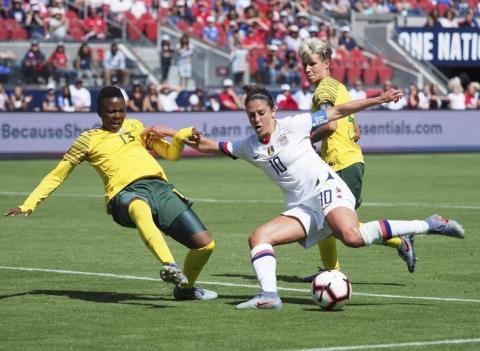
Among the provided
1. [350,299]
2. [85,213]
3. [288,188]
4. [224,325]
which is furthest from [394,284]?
[85,213]

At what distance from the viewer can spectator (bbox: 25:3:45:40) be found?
121ft

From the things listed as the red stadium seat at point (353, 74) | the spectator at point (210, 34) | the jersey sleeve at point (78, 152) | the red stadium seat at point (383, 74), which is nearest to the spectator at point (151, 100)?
the spectator at point (210, 34)

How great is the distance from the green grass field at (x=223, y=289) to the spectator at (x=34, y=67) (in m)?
14.1

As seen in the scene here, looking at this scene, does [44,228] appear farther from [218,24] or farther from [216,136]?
[218,24]

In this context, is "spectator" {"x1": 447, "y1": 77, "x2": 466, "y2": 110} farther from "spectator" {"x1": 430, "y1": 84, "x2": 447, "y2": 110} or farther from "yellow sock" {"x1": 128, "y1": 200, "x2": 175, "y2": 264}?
"yellow sock" {"x1": 128, "y1": 200, "x2": 175, "y2": 264}

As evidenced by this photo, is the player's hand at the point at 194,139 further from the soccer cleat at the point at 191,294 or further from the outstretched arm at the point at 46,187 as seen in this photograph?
the soccer cleat at the point at 191,294

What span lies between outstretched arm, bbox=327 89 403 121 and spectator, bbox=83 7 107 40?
28.3 metres

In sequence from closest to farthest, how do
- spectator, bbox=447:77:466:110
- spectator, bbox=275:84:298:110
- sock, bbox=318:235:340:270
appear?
sock, bbox=318:235:340:270, spectator, bbox=275:84:298:110, spectator, bbox=447:77:466:110

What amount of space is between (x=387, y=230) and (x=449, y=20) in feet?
123

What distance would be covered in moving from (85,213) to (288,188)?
31.0ft

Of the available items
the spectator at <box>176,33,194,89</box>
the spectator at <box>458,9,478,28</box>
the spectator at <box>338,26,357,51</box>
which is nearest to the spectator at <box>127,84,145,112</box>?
the spectator at <box>176,33,194,89</box>

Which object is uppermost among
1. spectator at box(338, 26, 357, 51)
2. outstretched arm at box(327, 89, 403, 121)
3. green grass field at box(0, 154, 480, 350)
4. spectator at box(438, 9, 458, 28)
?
spectator at box(438, 9, 458, 28)

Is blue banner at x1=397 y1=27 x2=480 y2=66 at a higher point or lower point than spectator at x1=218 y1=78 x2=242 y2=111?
higher

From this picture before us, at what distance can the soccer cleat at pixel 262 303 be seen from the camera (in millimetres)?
9734
